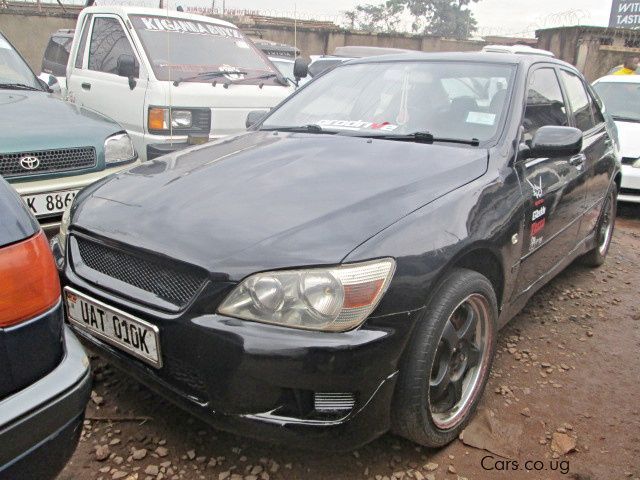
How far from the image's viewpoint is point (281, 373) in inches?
66.5

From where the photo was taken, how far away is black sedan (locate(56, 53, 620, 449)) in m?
1.74

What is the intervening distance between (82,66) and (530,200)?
535 cm

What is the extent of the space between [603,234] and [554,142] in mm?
2194

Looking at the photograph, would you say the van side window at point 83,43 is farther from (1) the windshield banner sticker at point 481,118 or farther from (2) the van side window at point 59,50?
(1) the windshield banner sticker at point 481,118

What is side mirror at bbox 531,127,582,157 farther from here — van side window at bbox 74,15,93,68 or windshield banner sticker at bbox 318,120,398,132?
van side window at bbox 74,15,93,68

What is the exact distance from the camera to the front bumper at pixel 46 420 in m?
1.28

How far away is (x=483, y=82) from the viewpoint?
288cm

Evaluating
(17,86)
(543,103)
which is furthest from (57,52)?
(543,103)

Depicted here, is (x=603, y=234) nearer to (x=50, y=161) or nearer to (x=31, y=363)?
(x=50, y=161)

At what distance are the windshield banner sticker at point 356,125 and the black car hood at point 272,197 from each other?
17 centimetres

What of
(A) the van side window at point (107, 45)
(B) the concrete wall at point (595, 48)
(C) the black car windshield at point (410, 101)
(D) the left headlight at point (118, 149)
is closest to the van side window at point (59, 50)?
(A) the van side window at point (107, 45)

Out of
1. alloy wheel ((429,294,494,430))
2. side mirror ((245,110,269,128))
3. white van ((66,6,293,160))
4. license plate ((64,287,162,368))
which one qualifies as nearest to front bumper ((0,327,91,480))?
license plate ((64,287,162,368))

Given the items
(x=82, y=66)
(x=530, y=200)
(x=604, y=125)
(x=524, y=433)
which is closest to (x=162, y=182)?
(x=530, y=200)

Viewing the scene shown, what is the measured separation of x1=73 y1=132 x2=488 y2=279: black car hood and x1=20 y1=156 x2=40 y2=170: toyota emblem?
121 cm
